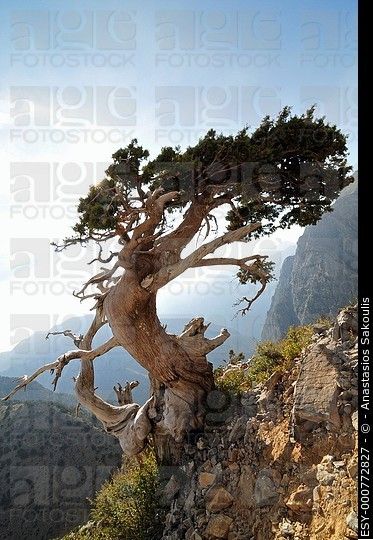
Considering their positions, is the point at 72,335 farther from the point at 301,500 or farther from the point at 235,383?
the point at 301,500

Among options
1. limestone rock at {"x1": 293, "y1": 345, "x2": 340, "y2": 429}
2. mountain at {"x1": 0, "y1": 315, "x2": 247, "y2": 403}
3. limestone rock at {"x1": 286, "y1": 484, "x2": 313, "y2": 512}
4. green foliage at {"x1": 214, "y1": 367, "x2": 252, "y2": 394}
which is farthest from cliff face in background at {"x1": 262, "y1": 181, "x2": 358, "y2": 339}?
limestone rock at {"x1": 286, "y1": 484, "x2": 313, "y2": 512}

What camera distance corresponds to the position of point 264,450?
23.4 ft

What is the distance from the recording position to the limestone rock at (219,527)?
659 cm

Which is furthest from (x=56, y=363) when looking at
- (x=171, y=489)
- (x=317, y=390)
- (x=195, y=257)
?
(x=317, y=390)

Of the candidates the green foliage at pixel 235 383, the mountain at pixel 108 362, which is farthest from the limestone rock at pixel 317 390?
the mountain at pixel 108 362

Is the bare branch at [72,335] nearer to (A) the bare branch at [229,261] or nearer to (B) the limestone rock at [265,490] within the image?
(A) the bare branch at [229,261]

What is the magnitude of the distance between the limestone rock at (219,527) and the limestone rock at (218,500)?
0.60 feet

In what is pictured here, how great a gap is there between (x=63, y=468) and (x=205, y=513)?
68.4 ft

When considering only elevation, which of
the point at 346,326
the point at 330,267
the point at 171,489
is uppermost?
the point at 330,267

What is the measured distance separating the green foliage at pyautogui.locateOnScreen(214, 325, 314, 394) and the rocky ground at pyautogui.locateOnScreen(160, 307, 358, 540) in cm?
49

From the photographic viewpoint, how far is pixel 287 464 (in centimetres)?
648

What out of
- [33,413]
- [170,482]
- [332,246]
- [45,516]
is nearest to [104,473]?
[45,516]

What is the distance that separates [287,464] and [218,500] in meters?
1.44
